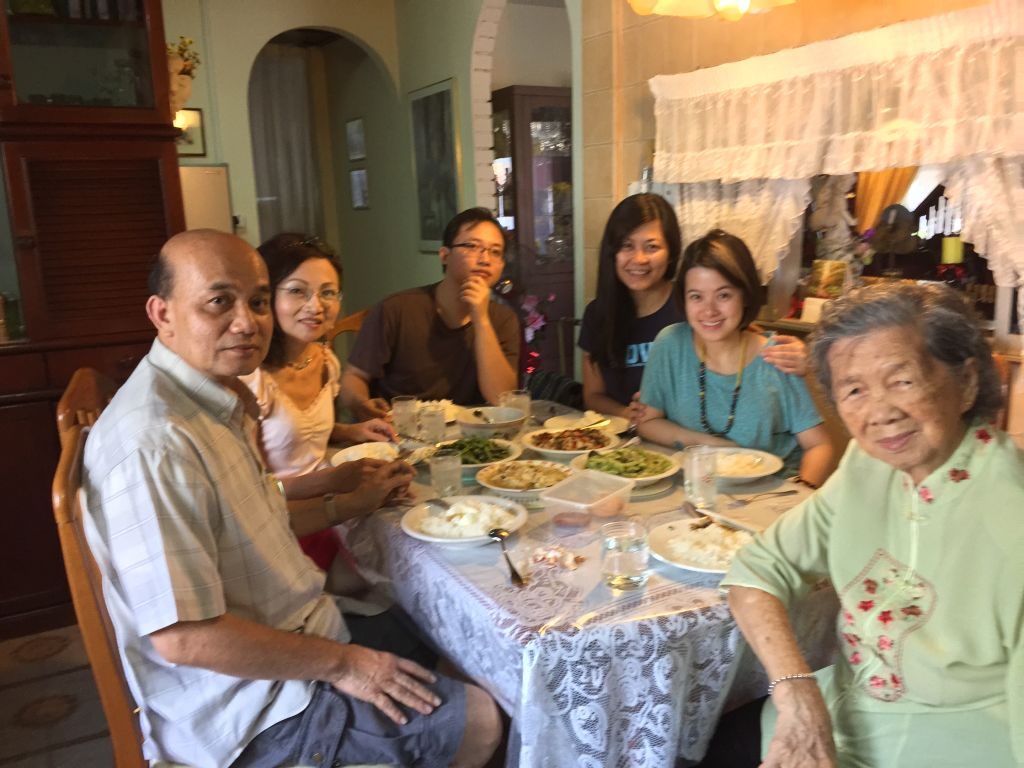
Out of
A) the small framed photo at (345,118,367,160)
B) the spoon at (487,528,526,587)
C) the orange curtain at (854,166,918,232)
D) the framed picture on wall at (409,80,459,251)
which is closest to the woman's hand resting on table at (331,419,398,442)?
the spoon at (487,528,526,587)

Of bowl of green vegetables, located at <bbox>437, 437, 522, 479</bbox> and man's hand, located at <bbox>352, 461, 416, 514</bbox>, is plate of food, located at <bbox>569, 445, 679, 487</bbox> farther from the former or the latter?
man's hand, located at <bbox>352, 461, 416, 514</bbox>

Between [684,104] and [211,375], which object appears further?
[684,104]

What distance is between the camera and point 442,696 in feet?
4.18

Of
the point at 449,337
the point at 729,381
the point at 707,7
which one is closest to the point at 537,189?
the point at 449,337

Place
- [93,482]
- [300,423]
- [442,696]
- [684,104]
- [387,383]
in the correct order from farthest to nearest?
[684,104], [387,383], [300,423], [442,696], [93,482]

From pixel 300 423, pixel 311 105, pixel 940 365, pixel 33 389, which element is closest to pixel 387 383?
pixel 300 423

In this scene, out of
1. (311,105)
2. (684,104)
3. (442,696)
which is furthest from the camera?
(311,105)

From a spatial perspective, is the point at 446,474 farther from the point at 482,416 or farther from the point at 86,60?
the point at 86,60

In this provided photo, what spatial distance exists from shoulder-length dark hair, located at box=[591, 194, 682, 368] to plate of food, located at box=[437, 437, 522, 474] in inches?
26.2

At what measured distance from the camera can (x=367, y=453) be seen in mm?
1956

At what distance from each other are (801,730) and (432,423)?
123 centimetres

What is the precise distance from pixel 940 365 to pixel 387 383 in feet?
6.27

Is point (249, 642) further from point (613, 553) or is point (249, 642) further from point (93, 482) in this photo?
point (613, 553)

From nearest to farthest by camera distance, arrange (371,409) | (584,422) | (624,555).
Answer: (624,555), (584,422), (371,409)
